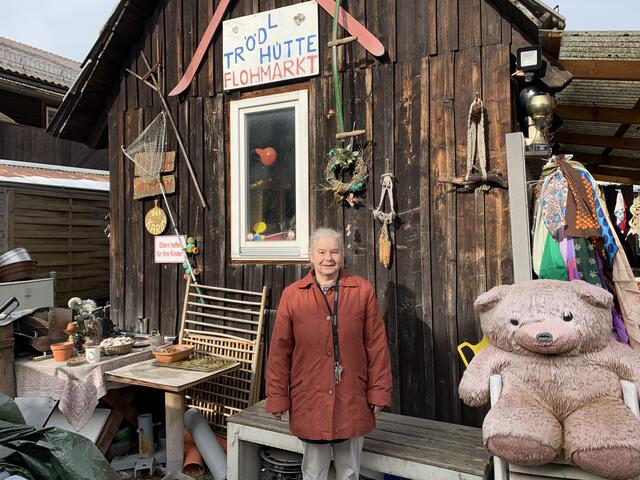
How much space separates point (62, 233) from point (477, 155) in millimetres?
8048

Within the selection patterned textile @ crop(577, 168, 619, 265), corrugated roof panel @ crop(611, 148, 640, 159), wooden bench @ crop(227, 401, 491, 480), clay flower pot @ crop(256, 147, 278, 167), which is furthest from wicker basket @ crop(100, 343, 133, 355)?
corrugated roof panel @ crop(611, 148, 640, 159)

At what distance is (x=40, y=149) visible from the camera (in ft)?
37.2

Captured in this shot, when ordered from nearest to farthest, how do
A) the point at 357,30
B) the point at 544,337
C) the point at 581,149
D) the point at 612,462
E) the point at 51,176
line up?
the point at 612,462 < the point at 544,337 < the point at 357,30 < the point at 581,149 < the point at 51,176

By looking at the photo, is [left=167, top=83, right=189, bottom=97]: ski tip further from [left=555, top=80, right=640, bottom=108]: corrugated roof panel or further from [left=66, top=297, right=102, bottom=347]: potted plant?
[left=555, top=80, right=640, bottom=108]: corrugated roof panel

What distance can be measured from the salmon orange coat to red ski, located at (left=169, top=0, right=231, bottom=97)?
9.67 feet

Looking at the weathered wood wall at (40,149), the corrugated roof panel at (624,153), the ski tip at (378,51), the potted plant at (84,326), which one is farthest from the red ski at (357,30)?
the weathered wood wall at (40,149)

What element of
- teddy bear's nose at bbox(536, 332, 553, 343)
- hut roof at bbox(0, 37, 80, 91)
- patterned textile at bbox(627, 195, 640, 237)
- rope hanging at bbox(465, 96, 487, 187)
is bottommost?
teddy bear's nose at bbox(536, 332, 553, 343)

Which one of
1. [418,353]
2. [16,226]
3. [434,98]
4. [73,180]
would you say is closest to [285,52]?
[434,98]

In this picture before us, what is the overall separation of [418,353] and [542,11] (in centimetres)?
250

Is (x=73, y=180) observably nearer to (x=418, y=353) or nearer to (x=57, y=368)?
(x=57, y=368)

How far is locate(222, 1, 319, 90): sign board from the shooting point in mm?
4227

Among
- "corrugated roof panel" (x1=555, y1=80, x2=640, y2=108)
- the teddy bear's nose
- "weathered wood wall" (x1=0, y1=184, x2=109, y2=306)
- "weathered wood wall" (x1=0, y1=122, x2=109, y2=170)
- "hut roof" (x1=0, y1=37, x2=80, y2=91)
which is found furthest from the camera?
"weathered wood wall" (x1=0, y1=122, x2=109, y2=170)

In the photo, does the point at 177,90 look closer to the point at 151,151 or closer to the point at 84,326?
the point at 151,151

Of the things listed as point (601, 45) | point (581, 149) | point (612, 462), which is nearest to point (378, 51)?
point (601, 45)
